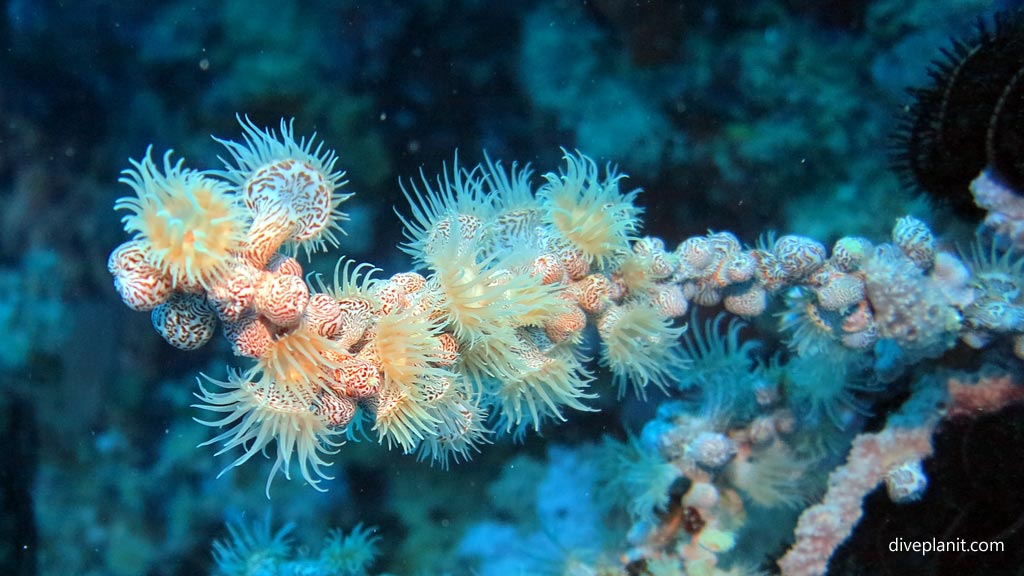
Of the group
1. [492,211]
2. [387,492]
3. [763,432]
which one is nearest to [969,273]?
[763,432]

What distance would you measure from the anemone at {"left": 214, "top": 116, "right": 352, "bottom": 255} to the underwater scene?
471 millimetres

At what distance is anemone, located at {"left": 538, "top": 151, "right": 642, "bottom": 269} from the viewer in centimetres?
231

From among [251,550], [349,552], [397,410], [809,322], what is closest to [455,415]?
[397,410]

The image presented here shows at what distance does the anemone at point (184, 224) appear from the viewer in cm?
159

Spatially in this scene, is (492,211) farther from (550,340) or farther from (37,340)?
A: (37,340)

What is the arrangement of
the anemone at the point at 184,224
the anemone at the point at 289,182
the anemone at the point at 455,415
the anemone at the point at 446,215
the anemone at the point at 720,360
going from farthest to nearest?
the anemone at the point at 720,360 < the anemone at the point at 446,215 < the anemone at the point at 455,415 < the anemone at the point at 289,182 < the anemone at the point at 184,224

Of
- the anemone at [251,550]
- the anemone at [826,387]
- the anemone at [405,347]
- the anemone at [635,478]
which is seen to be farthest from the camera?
the anemone at [251,550]

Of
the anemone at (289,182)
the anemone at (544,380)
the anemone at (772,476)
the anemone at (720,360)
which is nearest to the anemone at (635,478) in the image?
the anemone at (772,476)

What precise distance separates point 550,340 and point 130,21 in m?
3.44

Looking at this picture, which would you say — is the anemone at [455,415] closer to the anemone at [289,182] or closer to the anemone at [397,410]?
the anemone at [397,410]

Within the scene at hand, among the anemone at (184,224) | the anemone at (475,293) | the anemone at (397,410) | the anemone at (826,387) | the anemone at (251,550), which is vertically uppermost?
the anemone at (826,387)

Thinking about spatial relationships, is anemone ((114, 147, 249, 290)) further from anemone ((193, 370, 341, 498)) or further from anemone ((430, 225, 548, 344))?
anemone ((430, 225, 548, 344))

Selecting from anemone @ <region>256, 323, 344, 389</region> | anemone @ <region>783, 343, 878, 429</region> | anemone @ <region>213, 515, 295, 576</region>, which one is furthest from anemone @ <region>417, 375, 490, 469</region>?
anemone @ <region>213, 515, 295, 576</region>

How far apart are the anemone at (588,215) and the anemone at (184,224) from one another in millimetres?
1133
